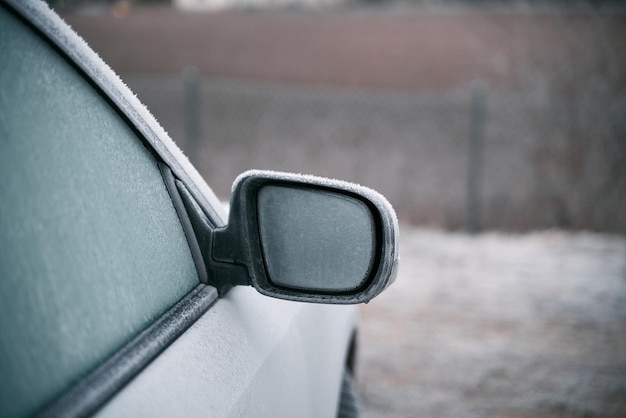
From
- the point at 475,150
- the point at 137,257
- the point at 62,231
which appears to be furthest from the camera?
the point at 475,150

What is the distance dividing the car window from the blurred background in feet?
1.11

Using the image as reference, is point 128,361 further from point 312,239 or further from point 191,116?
point 191,116

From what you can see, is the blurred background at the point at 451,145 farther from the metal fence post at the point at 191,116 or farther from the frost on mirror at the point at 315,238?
the frost on mirror at the point at 315,238

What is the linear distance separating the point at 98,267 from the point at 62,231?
8 cm

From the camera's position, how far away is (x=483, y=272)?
6.35 meters

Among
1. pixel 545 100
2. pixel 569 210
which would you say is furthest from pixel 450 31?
pixel 569 210

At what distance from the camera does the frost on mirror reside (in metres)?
1.14

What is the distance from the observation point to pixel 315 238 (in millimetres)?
1156

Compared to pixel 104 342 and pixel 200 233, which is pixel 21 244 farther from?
pixel 200 233

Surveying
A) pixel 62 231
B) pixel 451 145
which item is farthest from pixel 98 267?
pixel 451 145

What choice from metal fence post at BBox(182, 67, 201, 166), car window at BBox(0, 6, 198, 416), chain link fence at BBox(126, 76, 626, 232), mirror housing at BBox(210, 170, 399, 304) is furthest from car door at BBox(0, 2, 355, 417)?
metal fence post at BBox(182, 67, 201, 166)

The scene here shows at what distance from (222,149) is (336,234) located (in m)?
12.7

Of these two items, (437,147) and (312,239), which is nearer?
(312,239)

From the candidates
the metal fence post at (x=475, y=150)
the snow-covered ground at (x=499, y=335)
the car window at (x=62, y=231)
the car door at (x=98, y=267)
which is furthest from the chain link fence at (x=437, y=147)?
the car window at (x=62, y=231)
